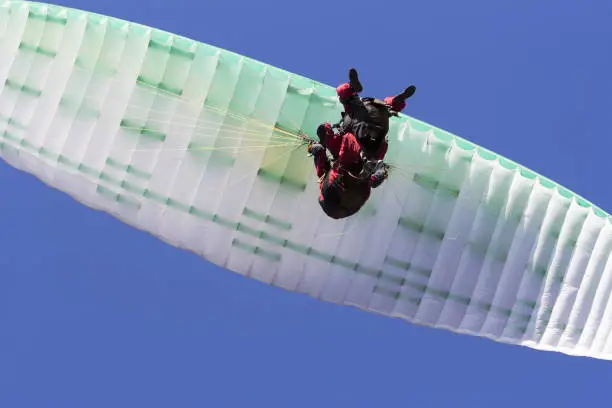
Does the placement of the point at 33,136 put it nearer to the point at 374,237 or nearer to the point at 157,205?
the point at 157,205

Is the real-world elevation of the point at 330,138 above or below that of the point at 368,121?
below

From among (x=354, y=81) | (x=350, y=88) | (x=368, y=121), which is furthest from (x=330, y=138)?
(x=354, y=81)

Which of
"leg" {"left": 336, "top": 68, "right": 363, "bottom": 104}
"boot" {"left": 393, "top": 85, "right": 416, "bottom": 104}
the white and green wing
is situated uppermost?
"boot" {"left": 393, "top": 85, "right": 416, "bottom": 104}

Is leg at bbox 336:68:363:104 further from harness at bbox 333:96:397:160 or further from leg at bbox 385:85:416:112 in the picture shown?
leg at bbox 385:85:416:112

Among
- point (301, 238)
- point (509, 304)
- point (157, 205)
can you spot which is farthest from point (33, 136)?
point (509, 304)

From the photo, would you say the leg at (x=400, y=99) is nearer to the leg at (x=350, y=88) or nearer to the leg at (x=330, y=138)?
the leg at (x=350, y=88)

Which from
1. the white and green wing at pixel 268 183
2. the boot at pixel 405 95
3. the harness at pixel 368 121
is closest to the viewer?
the boot at pixel 405 95

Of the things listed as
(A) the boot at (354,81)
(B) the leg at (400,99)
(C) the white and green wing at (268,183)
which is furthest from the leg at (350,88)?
(C) the white and green wing at (268,183)

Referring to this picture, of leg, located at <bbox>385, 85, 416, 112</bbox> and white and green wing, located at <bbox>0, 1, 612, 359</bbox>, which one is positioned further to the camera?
white and green wing, located at <bbox>0, 1, 612, 359</bbox>

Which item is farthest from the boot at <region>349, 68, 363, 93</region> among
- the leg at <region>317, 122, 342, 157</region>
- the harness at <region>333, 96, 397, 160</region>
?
the leg at <region>317, 122, 342, 157</region>

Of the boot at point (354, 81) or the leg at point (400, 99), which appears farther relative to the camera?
the leg at point (400, 99)

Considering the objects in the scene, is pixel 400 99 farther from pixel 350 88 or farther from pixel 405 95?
pixel 350 88
